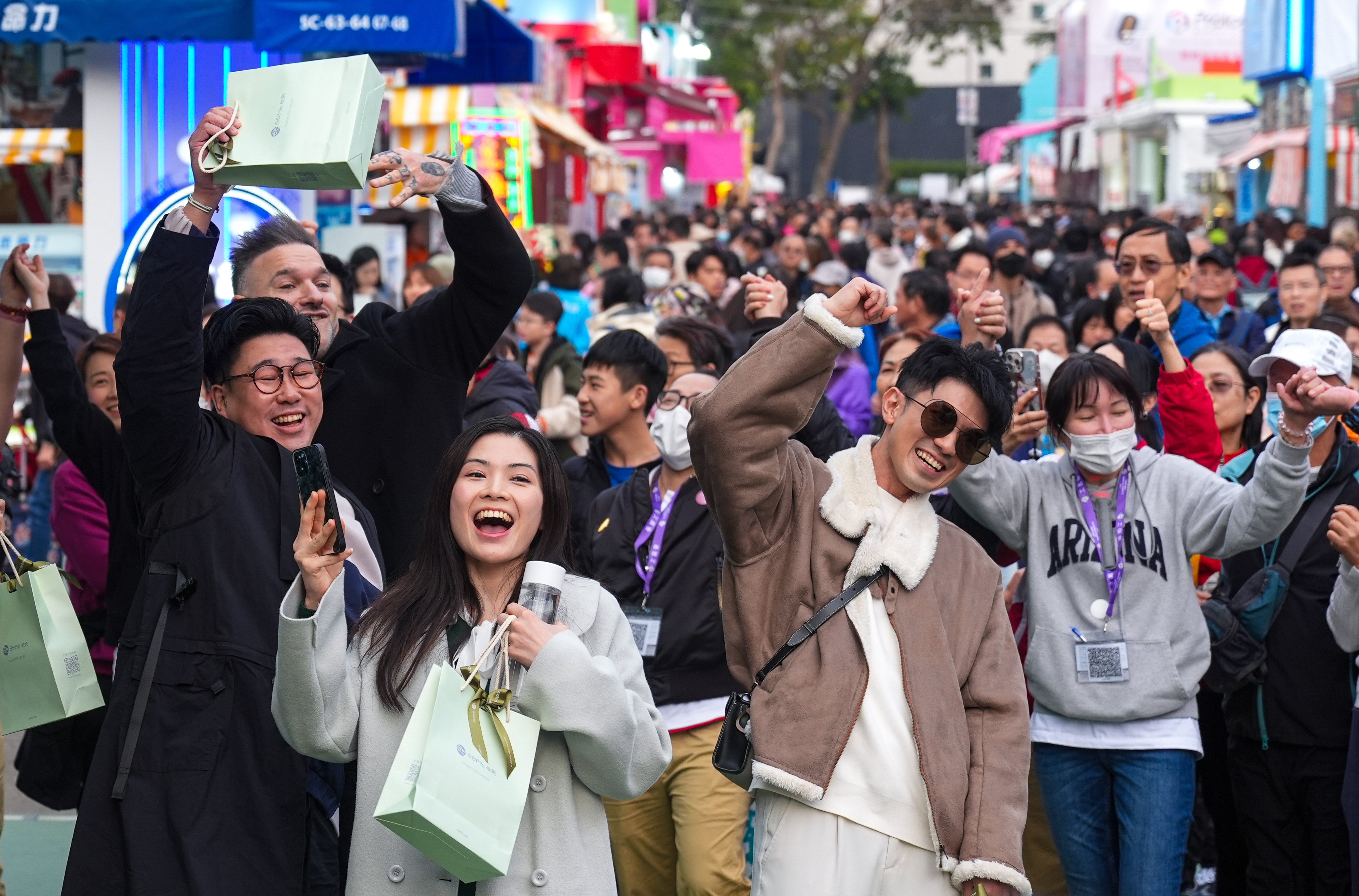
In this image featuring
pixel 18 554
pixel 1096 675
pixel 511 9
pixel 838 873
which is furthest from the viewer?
pixel 511 9

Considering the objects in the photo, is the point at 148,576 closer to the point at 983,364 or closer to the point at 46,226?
the point at 983,364

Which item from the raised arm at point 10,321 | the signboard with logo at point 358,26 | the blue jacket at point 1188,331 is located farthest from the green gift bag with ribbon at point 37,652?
the signboard with logo at point 358,26

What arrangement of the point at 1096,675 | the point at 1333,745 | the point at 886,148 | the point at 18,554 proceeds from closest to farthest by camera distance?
1. the point at 18,554
2. the point at 1096,675
3. the point at 1333,745
4. the point at 886,148

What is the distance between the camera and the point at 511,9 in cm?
2120

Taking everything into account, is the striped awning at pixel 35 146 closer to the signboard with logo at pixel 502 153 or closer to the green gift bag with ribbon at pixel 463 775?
the signboard with logo at pixel 502 153

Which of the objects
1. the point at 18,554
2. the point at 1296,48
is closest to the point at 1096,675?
the point at 18,554

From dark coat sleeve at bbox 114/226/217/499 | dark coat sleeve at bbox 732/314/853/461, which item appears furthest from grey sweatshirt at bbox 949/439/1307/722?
dark coat sleeve at bbox 114/226/217/499

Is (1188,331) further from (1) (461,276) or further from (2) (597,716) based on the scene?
(2) (597,716)

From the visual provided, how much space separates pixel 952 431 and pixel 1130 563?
3.95 ft

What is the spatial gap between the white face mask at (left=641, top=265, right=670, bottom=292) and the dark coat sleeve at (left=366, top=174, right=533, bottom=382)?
24.6ft

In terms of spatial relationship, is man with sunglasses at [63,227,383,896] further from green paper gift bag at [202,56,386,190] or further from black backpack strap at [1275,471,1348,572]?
black backpack strap at [1275,471,1348,572]

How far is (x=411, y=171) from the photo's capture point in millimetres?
3355

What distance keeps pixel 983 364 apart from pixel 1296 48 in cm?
2336

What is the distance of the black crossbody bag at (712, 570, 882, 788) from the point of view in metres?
3.14
